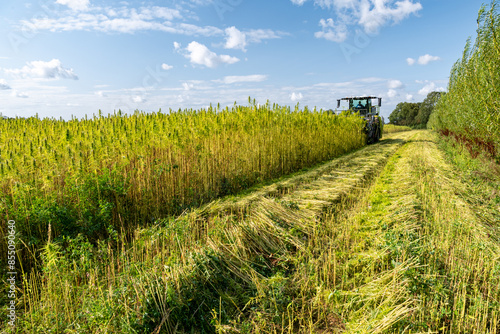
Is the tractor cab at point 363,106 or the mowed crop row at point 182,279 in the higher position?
the tractor cab at point 363,106

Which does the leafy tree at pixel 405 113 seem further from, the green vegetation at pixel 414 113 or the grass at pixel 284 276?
the grass at pixel 284 276

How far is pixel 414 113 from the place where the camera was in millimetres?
59125

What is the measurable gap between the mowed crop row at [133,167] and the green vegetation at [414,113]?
5031 centimetres

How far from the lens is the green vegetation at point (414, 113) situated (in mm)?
51812

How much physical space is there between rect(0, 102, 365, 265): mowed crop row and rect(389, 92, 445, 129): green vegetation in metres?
50.3

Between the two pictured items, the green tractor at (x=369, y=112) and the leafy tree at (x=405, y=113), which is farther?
the leafy tree at (x=405, y=113)

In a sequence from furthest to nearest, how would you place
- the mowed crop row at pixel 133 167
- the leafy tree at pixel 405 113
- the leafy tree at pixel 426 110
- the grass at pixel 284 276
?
the leafy tree at pixel 405 113, the leafy tree at pixel 426 110, the mowed crop row at pixel 133 167, the grass at pixel 284 276

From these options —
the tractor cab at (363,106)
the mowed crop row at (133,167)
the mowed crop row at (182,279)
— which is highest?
the tractor cab at (363,106)

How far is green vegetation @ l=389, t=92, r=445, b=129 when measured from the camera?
170ft

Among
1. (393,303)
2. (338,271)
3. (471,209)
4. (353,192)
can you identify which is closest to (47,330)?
(338,271)

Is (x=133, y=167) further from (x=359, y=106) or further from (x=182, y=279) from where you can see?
(x=359, y=106)

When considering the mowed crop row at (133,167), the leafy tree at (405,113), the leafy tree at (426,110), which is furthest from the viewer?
the leafy tree at (405,113)

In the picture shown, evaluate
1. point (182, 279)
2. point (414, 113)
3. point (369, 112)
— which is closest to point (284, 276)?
point (182, 279)

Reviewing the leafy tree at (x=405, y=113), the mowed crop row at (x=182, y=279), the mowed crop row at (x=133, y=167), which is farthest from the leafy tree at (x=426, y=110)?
the mowed crop row at (x=182, y=279)
